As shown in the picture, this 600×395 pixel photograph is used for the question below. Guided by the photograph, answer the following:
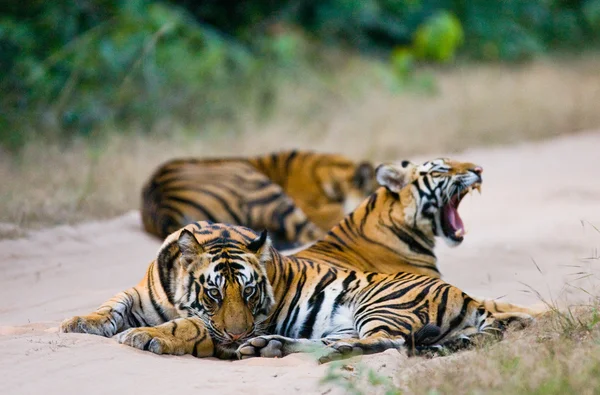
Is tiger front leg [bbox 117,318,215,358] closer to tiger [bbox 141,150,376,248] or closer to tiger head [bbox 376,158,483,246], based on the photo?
tiger head [bbox 376,158,483,246]

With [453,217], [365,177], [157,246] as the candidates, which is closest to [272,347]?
[453,217]

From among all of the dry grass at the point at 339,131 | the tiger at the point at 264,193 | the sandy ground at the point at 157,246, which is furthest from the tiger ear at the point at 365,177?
the dry grass at the point at 339,131

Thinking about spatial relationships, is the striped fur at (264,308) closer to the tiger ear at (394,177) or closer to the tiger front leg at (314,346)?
the tiger front leg at (314,346)

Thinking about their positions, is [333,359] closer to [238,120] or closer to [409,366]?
[409,366]

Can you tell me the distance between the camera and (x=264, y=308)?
4.73 metres

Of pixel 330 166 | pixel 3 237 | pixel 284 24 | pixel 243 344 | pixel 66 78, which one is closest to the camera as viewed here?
pixel 243 344

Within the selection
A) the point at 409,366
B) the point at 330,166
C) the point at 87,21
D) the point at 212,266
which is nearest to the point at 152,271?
the point at 212,266

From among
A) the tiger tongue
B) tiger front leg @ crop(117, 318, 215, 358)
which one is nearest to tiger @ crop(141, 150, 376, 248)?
the tiger tongue

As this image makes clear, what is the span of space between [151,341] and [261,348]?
0.50 metres

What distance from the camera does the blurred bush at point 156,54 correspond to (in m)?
11.0

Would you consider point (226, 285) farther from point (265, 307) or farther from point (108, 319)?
point (108, 319)

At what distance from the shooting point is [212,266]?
4.59 metres

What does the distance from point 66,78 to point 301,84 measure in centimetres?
345

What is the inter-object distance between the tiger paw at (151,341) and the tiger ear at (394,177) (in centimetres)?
187
